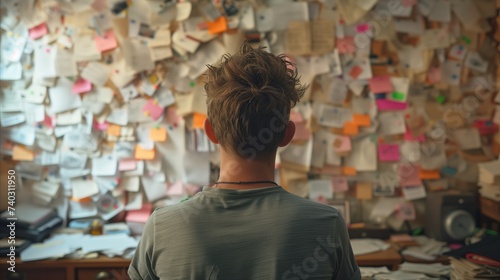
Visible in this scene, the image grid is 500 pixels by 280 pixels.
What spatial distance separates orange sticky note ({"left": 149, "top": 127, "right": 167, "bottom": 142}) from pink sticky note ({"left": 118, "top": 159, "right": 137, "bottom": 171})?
165 mm

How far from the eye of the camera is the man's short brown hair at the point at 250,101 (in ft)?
3.65

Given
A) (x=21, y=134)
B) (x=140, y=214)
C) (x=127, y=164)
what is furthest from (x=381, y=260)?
(x=21, y=134)

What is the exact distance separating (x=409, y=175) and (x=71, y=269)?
1741 mm

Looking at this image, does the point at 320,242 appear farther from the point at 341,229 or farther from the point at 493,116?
the point at 493,116

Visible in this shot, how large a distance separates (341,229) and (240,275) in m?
0.24

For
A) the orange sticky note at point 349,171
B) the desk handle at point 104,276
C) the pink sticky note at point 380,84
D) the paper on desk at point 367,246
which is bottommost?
the desk handle at point 104,276

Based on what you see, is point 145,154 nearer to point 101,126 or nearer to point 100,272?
point 101,126

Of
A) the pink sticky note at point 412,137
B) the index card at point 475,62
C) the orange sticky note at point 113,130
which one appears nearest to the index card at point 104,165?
the orange sticky note at point 113,130

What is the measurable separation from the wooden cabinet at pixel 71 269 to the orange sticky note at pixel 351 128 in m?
1.27

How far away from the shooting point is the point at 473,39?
2.67 meters

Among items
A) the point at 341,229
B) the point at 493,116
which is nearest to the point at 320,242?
the point at 341,229

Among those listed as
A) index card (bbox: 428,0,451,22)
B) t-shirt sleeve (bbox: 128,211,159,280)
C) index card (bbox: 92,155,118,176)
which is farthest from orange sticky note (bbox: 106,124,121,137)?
index card (bbox: 428,0,451,22)

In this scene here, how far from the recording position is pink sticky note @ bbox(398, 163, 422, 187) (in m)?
2.71

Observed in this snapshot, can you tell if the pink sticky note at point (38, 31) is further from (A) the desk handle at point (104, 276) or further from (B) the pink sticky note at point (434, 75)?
(B) the pink sticky note at point (434, 75)
